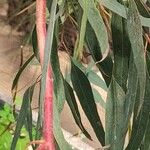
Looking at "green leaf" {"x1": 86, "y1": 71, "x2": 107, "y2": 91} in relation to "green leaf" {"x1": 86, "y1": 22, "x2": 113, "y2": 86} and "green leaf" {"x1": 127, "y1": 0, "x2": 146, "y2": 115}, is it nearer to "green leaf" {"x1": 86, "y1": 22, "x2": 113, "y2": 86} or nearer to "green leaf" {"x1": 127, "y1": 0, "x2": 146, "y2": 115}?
"green leaf" {"x1": 86, "y1": 22, "x2": 113, "y2": 86}

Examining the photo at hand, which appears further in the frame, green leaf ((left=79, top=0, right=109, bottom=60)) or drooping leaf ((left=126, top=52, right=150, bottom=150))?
drooping leaf ((left=126, top=52, right=150, bottom=150))

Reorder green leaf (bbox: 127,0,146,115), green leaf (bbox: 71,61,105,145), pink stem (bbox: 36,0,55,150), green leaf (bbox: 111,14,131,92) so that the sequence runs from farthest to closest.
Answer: green leaf (bbox: 71,61,105,145)
green leaf (bbox: 111,14,131,92)
green leaf (bbox: 127,0,146,115)
pink stem (bbox: 36,0,55,150)

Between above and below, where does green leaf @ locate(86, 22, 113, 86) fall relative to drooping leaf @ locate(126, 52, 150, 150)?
above

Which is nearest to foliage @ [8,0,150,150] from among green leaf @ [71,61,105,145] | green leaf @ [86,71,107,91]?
green leaf @ [71,61,105,145]

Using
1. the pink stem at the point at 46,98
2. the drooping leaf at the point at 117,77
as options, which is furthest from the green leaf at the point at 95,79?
the pink stem at the point at 46,98

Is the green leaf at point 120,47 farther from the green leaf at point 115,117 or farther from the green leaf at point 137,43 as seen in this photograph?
the green leaf at point 137,43

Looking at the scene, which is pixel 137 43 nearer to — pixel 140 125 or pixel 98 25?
pixel 98 25

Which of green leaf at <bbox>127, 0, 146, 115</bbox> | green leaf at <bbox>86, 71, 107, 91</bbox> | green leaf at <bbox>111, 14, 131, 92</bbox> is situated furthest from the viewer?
green leaf at <bbox>86, 71, 107, 91</bbox>
